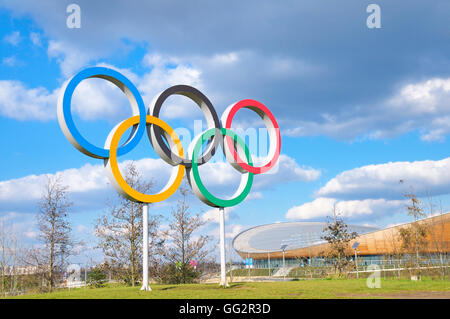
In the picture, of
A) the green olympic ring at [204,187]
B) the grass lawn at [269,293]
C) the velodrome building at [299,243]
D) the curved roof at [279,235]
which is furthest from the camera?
the curved roof at [279,235]

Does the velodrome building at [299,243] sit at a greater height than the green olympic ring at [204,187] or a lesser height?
lesser

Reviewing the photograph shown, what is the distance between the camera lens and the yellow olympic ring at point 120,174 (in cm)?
1438

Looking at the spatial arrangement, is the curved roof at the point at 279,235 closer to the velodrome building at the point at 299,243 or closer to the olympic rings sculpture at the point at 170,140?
the velodrome building at the point at 299,243

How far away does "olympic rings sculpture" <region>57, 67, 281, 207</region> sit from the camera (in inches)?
550

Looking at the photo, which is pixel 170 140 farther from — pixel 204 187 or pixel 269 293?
pixel 269 293

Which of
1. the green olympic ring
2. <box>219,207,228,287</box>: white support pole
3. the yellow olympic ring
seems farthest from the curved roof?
the yellow olympic ring

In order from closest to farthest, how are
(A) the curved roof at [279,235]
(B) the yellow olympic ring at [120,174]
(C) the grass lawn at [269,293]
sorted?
(C) the grass lawn at [269,293] → (B) the yellow olympic ring at [120,174] → (A) the curved roof at [279,235]

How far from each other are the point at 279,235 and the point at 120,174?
47.2 m

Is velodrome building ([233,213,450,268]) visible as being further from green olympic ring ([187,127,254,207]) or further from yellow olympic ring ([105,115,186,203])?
yellow olympic ring ([105,115,186,203])

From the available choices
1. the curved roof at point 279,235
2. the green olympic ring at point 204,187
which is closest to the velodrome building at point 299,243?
the curved roof at point 279,235

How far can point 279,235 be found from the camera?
59.4m

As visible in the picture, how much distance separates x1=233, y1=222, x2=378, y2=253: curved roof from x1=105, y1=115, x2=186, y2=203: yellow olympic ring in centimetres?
3625
